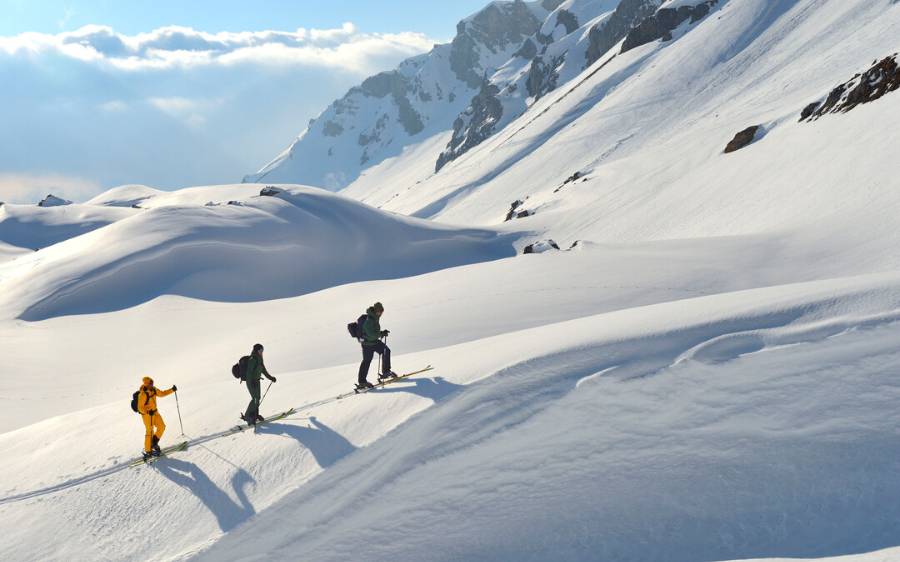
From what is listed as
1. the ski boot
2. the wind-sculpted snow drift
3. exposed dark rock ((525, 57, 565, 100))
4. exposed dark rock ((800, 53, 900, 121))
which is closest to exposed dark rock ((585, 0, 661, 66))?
exposed dark rock ((525, 57, 565, 100))

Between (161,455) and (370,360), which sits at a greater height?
(370,360)

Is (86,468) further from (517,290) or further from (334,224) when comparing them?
(334,224)

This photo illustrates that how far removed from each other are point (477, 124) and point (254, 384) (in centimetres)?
14430

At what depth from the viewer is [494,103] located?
141 m

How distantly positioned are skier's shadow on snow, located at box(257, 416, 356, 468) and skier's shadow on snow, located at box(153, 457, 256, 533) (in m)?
0.80

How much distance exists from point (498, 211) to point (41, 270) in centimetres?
3803

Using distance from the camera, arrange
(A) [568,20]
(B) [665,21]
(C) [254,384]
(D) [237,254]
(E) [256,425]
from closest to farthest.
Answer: (E) [256,425], (C) [254,384], (D) [237,254], (B) [665,21], (A) [568,20]

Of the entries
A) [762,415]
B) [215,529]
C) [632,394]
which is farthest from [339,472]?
[762,415]

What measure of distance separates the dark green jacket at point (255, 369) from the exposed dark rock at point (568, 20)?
171m

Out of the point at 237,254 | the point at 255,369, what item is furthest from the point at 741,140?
the point at 255,369

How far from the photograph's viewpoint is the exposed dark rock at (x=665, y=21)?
7738 cm

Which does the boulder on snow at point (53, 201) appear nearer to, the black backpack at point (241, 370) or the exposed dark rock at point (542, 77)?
the black backpack at point (241, 370)

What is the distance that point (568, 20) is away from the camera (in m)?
161

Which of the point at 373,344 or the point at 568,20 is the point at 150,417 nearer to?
the point at 373,344
